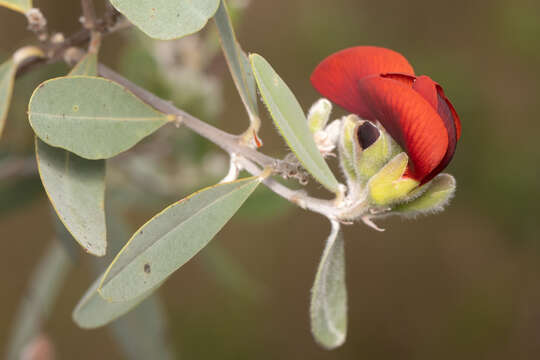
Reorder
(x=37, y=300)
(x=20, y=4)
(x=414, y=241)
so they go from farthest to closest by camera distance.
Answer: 1. (x=414, y=241)
2. (x=37, y=300)
3. (x=20, y=4)

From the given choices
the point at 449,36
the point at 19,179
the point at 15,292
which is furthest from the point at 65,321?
the point at 449,36

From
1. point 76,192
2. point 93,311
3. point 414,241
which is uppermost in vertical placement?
point 76,192

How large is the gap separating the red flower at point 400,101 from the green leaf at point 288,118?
5 centimetres

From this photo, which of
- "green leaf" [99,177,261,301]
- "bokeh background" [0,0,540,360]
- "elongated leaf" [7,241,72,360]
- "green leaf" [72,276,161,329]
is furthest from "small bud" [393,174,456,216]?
"bokeh background" [0,0,540,360]

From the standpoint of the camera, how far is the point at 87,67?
18.6 inches

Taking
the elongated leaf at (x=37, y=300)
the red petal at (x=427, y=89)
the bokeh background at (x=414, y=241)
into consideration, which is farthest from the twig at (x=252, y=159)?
the bokeh background at (x=414, y=241)

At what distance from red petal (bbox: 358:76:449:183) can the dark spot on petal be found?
13mm

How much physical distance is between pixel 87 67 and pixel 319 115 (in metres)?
0.20

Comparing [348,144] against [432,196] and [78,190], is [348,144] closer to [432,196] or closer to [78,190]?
[432,196]

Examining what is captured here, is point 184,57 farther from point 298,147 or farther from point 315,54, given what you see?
point 315,54

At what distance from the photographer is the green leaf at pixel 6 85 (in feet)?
1.59

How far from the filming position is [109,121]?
443 millimetres

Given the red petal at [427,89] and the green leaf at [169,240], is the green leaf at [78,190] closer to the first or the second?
the green leaf at [169,240]

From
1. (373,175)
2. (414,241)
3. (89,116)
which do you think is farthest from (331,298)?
(414,241)
